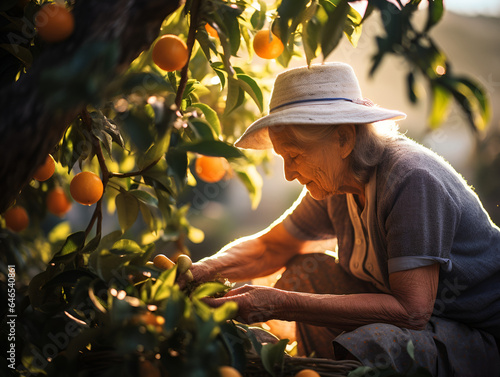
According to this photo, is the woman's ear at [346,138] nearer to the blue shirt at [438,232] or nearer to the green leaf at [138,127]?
the blue shirt at [438,232]

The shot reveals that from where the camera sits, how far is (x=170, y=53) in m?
0.87

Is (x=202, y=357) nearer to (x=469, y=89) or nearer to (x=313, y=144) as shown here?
(x=469, y=89)

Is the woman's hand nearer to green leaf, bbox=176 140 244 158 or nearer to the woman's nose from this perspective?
the woman's nose

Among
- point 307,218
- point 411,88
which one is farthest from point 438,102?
point 307,218

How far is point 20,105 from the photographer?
684 millimetres

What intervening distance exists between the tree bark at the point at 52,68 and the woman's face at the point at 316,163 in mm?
525

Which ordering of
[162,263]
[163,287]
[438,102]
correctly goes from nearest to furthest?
[438,102] → [163,287] → [162,263]

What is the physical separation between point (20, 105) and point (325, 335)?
3.09 feet

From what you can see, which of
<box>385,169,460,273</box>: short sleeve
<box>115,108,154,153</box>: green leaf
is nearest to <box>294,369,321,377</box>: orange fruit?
<box>385,169,460,273</box>: short sleeve

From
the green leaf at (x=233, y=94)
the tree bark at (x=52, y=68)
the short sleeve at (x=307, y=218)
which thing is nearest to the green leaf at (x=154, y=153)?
the tree bark at (x=52, y=68)

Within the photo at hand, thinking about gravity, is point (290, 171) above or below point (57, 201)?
above

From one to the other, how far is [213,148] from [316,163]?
508 millimetres

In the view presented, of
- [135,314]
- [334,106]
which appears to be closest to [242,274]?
[334,106]

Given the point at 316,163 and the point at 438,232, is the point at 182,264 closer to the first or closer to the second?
the point at 316,163
